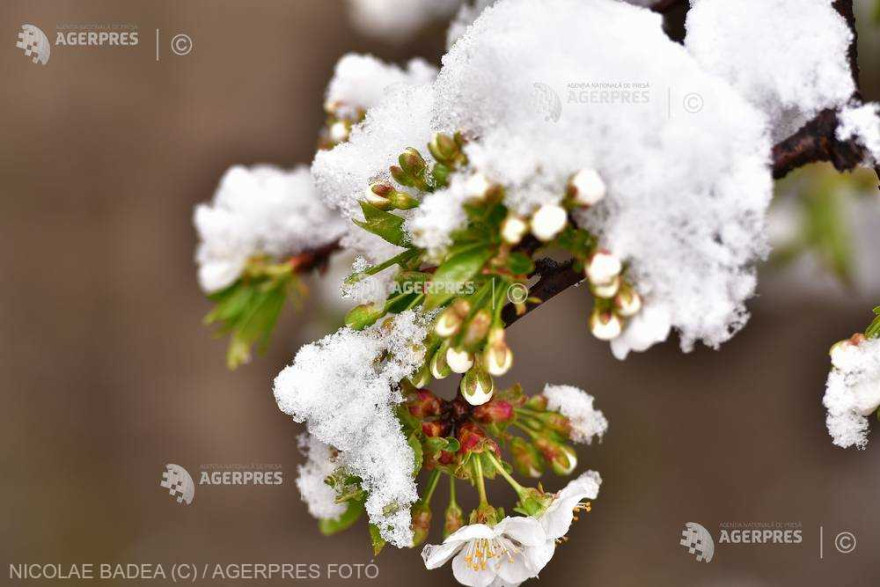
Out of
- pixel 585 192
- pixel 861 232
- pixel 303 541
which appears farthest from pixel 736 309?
pixel 303 541

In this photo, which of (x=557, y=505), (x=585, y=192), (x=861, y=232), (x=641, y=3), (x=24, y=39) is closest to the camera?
(x=585, y=192)

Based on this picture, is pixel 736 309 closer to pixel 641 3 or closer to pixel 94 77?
pixel 641 3

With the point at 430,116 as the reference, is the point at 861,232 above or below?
below

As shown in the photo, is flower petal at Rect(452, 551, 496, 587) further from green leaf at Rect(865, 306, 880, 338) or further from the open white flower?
green leaf at Rect(865, 306, 880, 338)

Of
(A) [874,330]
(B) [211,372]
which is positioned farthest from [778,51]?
(B) [211,372]

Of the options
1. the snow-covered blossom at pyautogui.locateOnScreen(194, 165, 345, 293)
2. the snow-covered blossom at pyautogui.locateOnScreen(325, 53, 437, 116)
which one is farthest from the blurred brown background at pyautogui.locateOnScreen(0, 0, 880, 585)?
the snow-covered blossom at pyautogui.locateOnScreen(325, 53, 437, 116)

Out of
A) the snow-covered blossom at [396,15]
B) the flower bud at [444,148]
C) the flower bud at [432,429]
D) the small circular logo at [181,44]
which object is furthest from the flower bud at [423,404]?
the small circular logo at [181,44]
